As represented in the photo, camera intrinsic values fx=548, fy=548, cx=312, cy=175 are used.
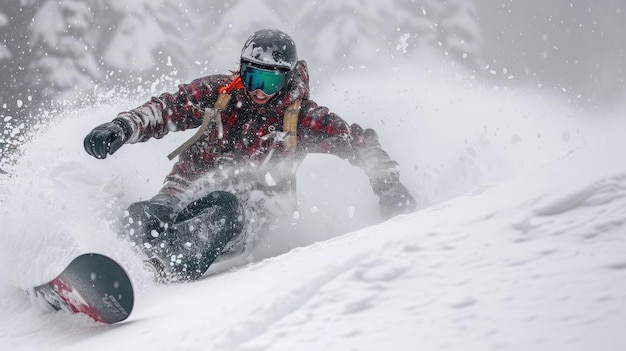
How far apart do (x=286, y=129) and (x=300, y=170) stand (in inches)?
53.2

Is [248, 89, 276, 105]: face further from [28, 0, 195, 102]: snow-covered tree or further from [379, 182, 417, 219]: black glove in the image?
[28, 0, 195, 102]: snow-covered tree

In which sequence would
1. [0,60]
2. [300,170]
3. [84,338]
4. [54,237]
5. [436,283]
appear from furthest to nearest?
[0,60] < [300,170] < [54,237] < [84,338] < [436,283]

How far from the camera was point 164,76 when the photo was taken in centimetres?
1402

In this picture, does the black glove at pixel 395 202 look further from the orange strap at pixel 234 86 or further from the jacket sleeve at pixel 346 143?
the orange strap at pixel 234 86

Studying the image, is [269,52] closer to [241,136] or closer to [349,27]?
[241,136]

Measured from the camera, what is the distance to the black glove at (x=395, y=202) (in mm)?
3662

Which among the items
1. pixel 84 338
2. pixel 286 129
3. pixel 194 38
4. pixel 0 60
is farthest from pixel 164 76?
pixel 84 338

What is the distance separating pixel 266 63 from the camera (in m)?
3.49

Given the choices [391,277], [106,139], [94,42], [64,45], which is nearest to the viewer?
[391,277]

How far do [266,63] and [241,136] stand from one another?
54cm

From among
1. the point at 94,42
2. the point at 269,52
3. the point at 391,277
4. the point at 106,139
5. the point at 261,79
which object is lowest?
the point at 391,277

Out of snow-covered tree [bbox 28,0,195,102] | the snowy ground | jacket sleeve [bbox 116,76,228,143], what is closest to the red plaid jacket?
jacket sleeve [bbox 116,76,228,143]

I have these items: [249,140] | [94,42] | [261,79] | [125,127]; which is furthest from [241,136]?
[94,42]

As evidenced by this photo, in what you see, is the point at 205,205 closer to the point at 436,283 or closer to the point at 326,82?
the point at 436,283
